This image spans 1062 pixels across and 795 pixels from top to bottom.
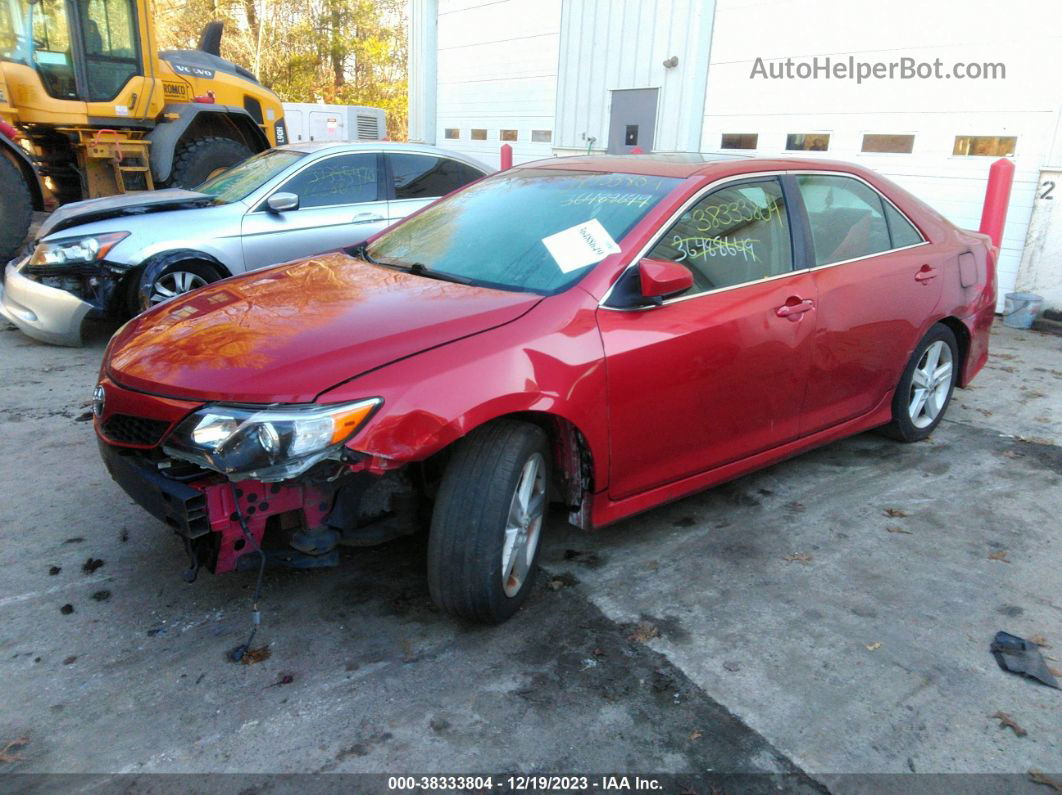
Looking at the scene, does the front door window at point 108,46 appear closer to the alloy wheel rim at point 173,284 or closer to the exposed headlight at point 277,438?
the alloy wheel rim at point 173,284

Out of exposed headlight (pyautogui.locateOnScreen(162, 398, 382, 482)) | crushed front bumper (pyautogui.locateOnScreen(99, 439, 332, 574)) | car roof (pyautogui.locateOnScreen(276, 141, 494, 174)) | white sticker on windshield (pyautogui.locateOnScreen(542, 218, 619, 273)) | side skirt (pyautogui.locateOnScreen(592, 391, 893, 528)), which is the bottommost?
side skirt (pyautogui.locateOnScreen(592, 391, 893, 528))

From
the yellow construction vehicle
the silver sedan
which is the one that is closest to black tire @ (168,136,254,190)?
the yellow construction vehicle

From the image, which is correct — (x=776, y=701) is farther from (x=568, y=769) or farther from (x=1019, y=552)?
(x=1019, y=552)

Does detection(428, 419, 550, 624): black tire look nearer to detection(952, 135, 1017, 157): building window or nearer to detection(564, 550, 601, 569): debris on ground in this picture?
detection(564, 550, 601, 569): debris on ground

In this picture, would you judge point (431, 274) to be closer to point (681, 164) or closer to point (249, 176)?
point (681, 164)

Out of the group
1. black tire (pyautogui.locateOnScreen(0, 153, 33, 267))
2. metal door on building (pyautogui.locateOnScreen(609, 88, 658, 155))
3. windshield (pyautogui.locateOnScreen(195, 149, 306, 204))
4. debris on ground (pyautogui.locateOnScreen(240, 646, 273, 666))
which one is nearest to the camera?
debris on ground (pyautogui.locateOnScreen(240, 646, 273, 666))

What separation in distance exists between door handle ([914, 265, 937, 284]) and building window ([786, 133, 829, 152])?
550 cm

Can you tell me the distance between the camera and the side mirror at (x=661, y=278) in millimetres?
2832

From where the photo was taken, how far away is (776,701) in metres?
2.46

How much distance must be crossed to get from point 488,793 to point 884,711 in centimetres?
124

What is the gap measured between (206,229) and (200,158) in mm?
4796

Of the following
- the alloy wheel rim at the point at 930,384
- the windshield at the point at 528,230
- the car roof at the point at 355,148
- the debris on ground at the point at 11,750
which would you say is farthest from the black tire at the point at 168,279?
the alloy wheel rim at the point at 930,384

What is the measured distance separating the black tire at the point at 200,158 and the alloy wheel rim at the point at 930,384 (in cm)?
840

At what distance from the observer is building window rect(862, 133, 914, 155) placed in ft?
27.5
